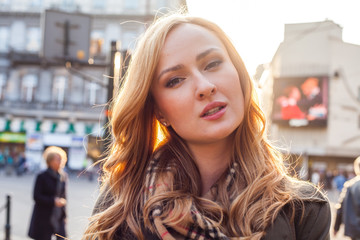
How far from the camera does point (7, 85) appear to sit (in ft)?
90.5

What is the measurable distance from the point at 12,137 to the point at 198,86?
29046 millimetres

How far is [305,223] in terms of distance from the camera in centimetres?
136

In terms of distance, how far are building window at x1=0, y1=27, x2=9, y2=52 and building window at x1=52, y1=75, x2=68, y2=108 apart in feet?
15.7

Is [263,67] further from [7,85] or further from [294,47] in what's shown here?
[294,47]

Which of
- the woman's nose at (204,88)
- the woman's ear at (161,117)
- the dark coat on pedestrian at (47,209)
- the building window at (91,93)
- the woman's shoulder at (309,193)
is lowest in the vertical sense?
the dark coat on pedestrian at (47,209)

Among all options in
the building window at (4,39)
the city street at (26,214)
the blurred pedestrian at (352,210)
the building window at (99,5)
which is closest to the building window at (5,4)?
the building window at (4,39)

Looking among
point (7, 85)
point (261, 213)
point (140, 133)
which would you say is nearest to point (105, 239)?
point (140, 133)

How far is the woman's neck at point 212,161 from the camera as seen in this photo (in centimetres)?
161

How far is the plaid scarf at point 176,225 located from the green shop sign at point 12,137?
1114 inches

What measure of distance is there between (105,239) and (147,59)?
0.76 m

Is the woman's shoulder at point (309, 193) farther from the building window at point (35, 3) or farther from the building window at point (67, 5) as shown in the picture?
the building window at point (35, 3)

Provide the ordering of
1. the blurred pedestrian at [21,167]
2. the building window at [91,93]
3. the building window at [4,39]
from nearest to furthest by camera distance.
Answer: the blurred pedestrian at [21,167] < the building window at [91,93] < the building window at [4,39]

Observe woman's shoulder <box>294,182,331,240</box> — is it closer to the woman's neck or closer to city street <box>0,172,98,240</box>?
the woman's neck

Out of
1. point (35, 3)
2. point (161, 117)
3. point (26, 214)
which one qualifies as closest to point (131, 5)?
point (35, 3)
